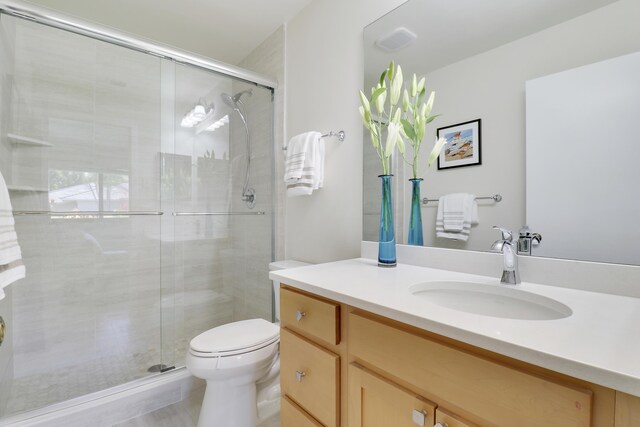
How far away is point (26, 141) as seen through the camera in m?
1.73

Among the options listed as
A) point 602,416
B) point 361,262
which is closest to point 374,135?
point 361,262

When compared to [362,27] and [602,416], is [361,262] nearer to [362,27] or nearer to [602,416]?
[602,416]

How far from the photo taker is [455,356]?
587mm

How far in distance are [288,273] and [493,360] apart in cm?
68

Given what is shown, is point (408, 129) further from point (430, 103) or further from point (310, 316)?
point (310, 316)

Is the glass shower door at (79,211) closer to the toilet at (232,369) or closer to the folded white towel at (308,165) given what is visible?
the toilet at (232,369)

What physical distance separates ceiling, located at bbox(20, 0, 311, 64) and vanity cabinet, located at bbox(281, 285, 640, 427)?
1.80m

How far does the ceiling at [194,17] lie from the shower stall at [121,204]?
20cm

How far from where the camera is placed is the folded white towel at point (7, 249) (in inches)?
38.0

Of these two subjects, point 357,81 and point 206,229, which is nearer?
point 357,81

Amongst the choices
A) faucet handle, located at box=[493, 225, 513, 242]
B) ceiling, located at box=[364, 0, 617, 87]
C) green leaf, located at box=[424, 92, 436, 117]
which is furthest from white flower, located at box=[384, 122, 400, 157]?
faucet handle, located at box=[493, 225, 513, 242]

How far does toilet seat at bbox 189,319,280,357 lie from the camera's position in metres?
1.29

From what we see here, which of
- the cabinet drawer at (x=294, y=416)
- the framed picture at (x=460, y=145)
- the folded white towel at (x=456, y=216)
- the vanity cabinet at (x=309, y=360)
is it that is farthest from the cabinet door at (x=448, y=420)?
the framed picture at (x=460, y=145)

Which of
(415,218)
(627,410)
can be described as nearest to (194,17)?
(415,218)
